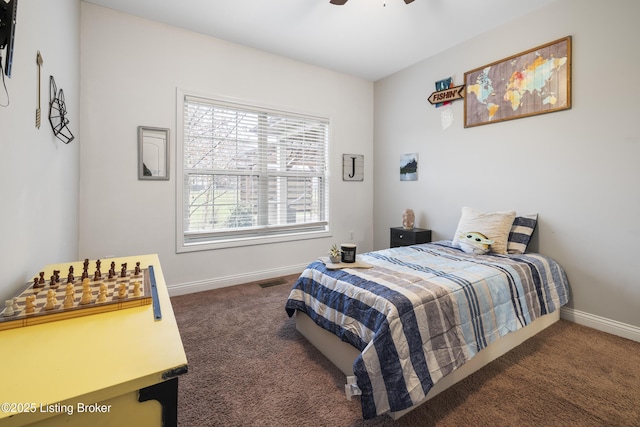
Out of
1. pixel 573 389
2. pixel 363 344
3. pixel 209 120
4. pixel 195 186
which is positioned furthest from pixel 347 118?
pixel 573 389

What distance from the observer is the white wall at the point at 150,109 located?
103 inches

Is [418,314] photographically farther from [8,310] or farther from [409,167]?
[409,167]

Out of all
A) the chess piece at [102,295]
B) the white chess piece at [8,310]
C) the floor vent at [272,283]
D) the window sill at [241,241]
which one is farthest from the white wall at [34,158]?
the floor vent at [272,283]

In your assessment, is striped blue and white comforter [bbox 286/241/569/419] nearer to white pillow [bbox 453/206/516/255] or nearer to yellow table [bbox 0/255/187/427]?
white pillow [bbox 453/206/516/255]

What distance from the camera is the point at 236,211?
3396 mm

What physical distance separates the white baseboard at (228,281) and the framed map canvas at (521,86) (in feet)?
8.93

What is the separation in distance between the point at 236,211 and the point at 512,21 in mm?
3417

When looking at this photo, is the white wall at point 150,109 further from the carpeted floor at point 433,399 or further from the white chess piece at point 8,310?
the white chess piece at point 8,310

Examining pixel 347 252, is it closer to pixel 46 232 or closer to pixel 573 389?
pixel 573 389

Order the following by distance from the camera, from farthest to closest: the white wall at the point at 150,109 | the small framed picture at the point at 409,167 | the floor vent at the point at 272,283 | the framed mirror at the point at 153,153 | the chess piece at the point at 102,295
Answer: the small framed picture at the point at 409,167, the floor vent at the point at 272,283, the framed mirror at the point at 153,153, the white wall at the point at 150,109, the chess piece at the point at 102,295

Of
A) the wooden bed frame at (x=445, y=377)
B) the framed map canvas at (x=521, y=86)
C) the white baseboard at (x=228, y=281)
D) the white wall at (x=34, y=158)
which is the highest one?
the framed map canvas at (x=521, y=86)

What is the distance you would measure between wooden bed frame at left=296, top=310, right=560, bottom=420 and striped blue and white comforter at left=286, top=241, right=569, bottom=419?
0.10m

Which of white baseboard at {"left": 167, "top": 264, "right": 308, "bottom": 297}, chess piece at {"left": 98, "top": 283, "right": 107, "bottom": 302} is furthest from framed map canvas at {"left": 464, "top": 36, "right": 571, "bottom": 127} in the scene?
chess piece at {"left": 98, "top": 283, "right": 107, "bottom": 302}

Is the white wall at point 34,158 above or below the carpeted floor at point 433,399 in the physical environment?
above
